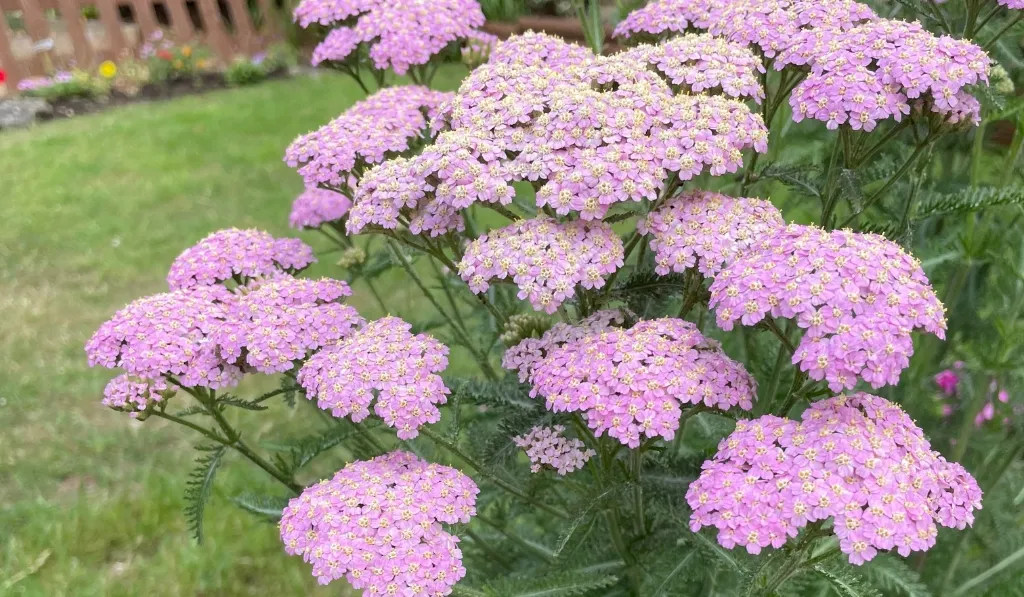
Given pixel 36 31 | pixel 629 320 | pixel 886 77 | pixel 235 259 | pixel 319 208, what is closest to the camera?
pixel 886 77

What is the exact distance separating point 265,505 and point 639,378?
1.17m

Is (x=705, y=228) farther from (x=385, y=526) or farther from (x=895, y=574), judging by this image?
(x=895, y=574)

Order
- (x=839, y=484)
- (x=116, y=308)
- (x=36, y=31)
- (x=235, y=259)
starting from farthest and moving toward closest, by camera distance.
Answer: (x=36, y=31) < (x=116, y=308) < (x=235, y=259) < (x=839, y=484)

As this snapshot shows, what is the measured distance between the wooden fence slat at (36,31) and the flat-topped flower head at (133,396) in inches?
409

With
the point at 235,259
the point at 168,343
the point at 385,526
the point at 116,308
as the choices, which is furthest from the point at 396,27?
the point at 116,308

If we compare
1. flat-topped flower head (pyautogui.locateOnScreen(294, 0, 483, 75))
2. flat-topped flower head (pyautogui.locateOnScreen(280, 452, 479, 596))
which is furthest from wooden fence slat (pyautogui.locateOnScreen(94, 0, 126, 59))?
flat-topped flower head (pyautogui.locateOnScreen(280, 452, 479, 596))

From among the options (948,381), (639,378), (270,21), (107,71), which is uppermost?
(639,378)

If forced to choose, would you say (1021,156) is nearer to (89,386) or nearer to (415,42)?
(415,42)

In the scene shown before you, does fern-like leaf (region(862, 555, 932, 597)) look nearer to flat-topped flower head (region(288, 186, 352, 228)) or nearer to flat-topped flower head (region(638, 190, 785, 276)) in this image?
flat-topped flower head (region(638, 190, 785, 276))

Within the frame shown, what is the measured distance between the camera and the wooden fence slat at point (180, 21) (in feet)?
35.4

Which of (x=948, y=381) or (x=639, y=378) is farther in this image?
(x=948, y=381)

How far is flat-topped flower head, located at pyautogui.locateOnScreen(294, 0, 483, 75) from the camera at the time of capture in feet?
7.41

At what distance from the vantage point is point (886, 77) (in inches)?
61.7

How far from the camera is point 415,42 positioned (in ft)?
7.42
